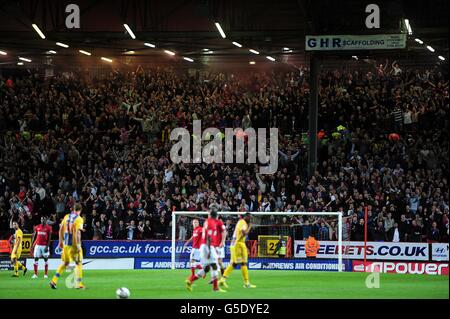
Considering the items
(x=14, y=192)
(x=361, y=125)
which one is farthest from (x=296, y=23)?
(x=14, y=192)

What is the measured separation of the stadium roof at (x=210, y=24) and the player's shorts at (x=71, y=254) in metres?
15.5

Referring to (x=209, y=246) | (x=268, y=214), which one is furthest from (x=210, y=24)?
(x=209, y=246)

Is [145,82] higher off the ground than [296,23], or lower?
lower

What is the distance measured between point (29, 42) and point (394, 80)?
64.9 feet

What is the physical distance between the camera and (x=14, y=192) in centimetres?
4394

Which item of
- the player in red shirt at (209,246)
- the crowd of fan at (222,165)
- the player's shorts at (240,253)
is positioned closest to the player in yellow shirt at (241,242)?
the player's shorts at (240,253)

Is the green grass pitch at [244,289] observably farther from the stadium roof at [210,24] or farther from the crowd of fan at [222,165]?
the stadium roof at [210,24]

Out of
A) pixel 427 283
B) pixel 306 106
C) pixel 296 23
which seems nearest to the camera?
pixel 427 283

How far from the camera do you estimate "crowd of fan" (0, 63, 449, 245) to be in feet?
127

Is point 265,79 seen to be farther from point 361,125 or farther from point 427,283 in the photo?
point 427,283

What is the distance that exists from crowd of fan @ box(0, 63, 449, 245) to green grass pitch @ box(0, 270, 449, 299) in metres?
3.67

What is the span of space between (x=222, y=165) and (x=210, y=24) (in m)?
8.84

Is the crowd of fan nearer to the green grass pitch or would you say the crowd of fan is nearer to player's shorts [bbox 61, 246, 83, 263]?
the green grass pitch

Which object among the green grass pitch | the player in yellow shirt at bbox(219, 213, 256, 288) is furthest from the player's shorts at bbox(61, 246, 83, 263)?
the player in yellow shirt at bbox(219, 213, 256, 288)
